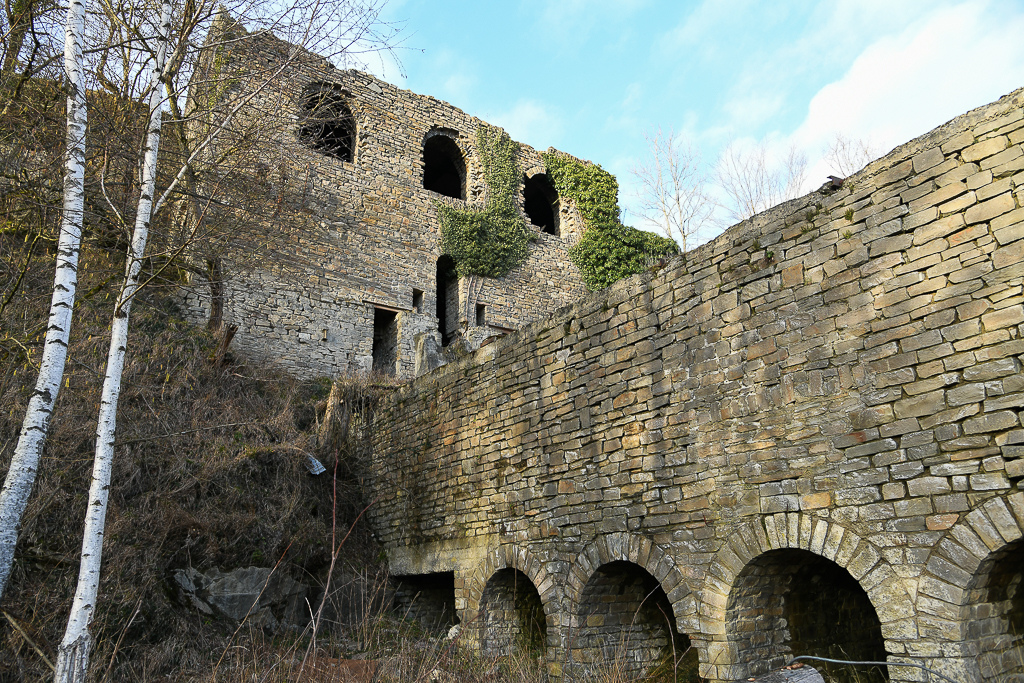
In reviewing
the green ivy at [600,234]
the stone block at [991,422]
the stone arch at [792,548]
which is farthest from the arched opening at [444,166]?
the stone block at [991,422]

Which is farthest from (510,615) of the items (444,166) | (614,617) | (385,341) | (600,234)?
(444,166)

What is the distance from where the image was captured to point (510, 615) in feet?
26.6

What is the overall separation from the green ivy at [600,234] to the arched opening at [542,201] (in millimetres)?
685

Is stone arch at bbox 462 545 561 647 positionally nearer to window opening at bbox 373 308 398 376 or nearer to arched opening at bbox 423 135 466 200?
window opening at bbox 373 308 398 376

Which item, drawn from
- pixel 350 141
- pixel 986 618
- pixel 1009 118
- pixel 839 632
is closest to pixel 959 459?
pixel 986 618

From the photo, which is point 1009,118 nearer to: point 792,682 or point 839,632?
point 792,682

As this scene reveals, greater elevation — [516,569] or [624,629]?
[516,569]

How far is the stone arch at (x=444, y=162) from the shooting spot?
18812 millimetres

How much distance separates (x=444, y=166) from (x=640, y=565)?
17404mm

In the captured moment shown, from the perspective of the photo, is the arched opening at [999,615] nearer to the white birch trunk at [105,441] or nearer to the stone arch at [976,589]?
the stone arch at [976,589]

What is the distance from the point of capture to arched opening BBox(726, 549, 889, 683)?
5.24 meters

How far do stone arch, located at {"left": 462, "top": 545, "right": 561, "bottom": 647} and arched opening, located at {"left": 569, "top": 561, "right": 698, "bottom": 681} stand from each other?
0.39 meters

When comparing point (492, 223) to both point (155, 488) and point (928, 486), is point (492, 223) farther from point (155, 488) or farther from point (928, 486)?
point (928, 486)

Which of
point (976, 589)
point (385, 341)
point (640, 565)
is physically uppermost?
point (385, 341)
